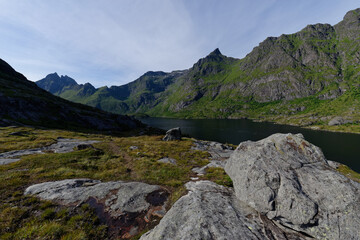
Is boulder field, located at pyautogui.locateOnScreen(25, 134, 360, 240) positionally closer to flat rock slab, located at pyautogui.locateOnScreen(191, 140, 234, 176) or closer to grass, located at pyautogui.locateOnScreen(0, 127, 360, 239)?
grass, located at pyautogui.locateOnScreen(0, 127, 360, 239)

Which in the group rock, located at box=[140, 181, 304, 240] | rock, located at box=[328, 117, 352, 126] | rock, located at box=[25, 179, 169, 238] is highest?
rock, located at box=[140, 181, 304, 240]

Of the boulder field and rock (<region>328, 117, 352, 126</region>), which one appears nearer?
the boulder field

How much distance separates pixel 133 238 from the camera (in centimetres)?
869

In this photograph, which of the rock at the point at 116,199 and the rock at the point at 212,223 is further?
the rock at the point at 116,199

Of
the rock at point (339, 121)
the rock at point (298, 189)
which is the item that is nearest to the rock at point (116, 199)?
the rock at point (298, 189)

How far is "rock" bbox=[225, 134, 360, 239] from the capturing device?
8.16 meters

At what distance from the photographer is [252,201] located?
1045 cm

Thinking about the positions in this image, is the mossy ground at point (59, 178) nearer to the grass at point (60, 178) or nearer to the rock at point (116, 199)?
the grass at point (60, 178)

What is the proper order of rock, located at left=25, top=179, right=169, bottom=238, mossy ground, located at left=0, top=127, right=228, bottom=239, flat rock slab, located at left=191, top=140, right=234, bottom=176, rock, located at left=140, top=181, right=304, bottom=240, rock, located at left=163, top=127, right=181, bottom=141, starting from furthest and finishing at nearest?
rock, located at left=163, top=127, right=181, bottom=141 < flat rock slab, located at left=191, top=140, right=234, bottom=176 < rock, located at left=25, top=179, right=169, bottom=238 < mossy ground, located at left=0, top=127, right=228, bottom=239 < rock, located at left=140, top=181, right=304, bottom=240

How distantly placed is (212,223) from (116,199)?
8.42 meters

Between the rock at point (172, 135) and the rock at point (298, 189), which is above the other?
the rock at point (298, 189)

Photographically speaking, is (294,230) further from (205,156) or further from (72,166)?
(72,166)

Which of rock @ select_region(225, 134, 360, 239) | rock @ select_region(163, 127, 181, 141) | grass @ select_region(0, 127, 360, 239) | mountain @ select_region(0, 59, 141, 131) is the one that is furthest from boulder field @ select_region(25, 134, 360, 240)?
mountain @ select_region(0, 59, 141, 131)

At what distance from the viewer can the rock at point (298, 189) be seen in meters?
8.16
